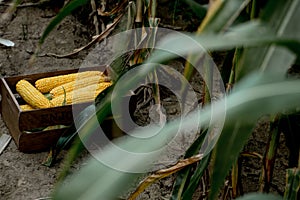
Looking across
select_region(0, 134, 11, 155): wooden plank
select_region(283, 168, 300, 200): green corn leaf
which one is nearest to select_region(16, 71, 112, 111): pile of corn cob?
select_region(0, 134, 11, 155): wooden plank

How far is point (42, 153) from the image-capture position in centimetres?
190

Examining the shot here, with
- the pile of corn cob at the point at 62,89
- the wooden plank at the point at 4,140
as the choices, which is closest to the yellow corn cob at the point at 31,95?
the pile of corn cob at the point at 62,89

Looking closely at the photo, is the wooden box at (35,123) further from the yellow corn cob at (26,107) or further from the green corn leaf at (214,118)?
the green corn leaf at (214,118)

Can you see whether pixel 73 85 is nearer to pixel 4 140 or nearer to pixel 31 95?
pixel 31 95

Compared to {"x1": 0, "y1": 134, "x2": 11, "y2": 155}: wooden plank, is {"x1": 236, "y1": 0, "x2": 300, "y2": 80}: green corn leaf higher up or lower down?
higher up

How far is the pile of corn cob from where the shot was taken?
1926 millimetres

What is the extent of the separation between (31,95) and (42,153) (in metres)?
0.19

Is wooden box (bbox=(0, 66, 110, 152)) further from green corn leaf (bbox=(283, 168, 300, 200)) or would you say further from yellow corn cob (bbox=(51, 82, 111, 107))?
green corn leaf (bbox=(283, 168, 300, 200))

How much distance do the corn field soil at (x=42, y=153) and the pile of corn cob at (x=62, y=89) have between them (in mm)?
155

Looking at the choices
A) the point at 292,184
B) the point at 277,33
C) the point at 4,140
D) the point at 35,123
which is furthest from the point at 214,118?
the point at 4,140

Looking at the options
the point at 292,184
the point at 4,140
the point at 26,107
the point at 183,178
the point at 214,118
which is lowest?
the point at 4,140

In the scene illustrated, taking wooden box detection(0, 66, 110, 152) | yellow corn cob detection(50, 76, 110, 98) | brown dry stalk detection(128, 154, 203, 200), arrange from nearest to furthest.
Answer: brown dry stalk detection(128, 154, 203, 200) < wooden box detection(0, 66, 110, 152) < yellow corn cob detection(50, 76, 110, 98)

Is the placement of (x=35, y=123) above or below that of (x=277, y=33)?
below

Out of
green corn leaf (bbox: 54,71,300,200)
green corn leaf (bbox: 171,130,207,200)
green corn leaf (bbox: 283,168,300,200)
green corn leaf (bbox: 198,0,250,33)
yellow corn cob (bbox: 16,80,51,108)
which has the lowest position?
yellow corn cob (bbox: 16,80,51,108)
